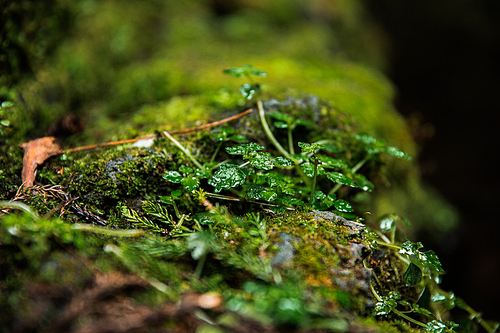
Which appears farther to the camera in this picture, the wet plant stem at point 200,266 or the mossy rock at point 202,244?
the wet plant stem at point 200,266

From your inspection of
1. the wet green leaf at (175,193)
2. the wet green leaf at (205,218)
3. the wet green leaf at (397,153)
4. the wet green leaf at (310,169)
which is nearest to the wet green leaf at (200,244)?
the wet green leaf at (205,218)

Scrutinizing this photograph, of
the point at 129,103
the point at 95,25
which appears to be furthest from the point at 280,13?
the point at 129,103

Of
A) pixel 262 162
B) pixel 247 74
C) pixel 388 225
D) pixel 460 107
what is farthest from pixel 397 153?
pixel 460 107

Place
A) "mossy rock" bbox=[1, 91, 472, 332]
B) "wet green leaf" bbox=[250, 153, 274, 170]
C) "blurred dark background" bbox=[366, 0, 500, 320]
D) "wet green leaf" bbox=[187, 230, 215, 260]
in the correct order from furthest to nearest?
"blurred dark background" bbox=[366, 0, 500, 320] → "wet green leaf" bbox=[250, 153, 274, 170] → "wet green leaf" bbox=[187, 230, 215, 260] → "mossy rock" bbox=[1, 91, 472, 332]

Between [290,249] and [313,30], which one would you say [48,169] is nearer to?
[290,249]

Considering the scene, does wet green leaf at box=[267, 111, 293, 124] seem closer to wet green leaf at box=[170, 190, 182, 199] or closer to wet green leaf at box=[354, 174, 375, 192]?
wet green leaf at box=[354, 174, 375, 192]

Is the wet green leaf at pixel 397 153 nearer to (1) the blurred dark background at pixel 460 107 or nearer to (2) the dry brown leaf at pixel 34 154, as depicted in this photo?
(2) the dry brown leaf at pixel 34 154

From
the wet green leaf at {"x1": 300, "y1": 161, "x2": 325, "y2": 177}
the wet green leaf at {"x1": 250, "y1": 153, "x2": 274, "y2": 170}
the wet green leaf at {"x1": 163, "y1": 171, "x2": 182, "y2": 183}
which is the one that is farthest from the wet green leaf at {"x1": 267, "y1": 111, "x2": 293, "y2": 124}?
the wet green leaf at {"x1": 163, "y1": 171, "x2": 182, "y2": 183}
